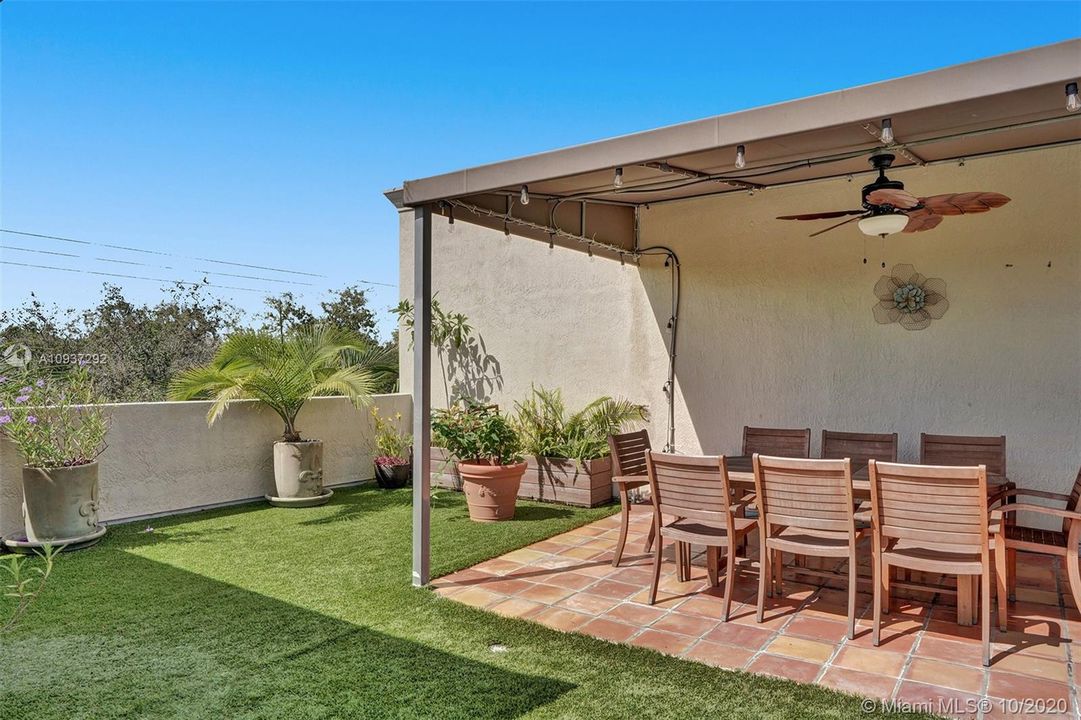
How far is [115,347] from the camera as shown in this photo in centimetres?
1574

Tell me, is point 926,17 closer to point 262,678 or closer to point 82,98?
point 262,678

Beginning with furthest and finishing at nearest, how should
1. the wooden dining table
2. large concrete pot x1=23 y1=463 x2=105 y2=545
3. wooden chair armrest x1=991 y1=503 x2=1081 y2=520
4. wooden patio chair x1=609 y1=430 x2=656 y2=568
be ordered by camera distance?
large concrete pot x1=23 y1=463 x2=105 y2=545 → wooden patio chair x1=609 y1=430 x2=656 y2=568 → the wooden dining table → wooden chair armrest x1=991 y1=503 x2=1081 y2=520

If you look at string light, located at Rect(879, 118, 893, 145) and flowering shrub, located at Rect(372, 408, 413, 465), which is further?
flowering shrub, located at Rect(372, 408, 413, 465)

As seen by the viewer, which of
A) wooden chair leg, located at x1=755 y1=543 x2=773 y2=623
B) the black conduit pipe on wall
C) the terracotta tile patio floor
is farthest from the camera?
the black conduit pipe on wall

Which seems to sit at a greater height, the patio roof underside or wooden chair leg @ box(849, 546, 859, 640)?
the patio roof underside

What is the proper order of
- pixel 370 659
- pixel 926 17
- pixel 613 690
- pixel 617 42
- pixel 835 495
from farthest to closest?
pixel 617 42 → pixel 926 17 → pixel 835 495 → pixel 370 659 → pixel 613 690

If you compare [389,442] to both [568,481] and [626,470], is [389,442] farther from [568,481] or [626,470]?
[626,470]

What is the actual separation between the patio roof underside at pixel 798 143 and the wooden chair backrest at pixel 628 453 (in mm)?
2050

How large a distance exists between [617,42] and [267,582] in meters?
7.72

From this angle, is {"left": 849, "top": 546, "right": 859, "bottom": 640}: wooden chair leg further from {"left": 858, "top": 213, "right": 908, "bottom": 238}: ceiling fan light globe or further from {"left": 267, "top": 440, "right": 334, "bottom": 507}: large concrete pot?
{"left": 267, "top": 440, "right": 334, "bottom": 507}: large concrete pot

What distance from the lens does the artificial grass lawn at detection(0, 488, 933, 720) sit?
10.3ft

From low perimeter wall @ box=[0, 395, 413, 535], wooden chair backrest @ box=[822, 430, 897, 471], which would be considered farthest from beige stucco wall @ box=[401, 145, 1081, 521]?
low perimeter wall @ box=[0, 395, 413, 535]

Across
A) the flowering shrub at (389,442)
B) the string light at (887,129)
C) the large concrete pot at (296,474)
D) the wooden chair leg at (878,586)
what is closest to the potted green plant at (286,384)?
the large concrete pot at (296,474)

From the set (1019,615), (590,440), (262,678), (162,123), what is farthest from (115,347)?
(1019,615)
